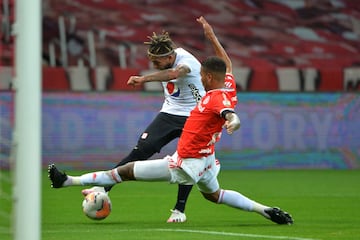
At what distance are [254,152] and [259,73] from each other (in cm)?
334

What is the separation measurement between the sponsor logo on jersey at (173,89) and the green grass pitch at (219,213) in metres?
1.34

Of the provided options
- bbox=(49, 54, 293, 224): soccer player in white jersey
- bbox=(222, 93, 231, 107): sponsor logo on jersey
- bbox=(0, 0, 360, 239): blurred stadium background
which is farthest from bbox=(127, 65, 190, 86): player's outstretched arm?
bbox=(0, 0, 360, 239): blurred stadium background

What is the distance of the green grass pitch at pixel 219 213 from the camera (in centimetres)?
876

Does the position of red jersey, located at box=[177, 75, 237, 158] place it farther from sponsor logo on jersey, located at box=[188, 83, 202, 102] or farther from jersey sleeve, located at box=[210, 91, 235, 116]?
sponsor logo on jersey, located at box=[188, 83, 202, 102]

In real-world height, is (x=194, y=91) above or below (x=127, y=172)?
above

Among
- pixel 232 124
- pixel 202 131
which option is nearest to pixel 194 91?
pixel 202 131

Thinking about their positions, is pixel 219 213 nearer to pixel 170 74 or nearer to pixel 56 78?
pixel 170 74

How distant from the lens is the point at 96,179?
948 centimetres

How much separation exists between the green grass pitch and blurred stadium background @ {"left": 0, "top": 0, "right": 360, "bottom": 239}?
2.41 m

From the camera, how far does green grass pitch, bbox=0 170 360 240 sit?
8758 millimetres

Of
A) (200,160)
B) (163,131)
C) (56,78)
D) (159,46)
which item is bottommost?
(200,160)

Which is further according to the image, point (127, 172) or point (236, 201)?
point (236, 201)

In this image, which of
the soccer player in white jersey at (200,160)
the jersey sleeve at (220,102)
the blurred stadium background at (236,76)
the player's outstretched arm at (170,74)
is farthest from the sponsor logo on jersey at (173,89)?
the blurred stadium background at (236,76)

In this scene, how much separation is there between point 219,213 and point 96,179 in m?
2.49
